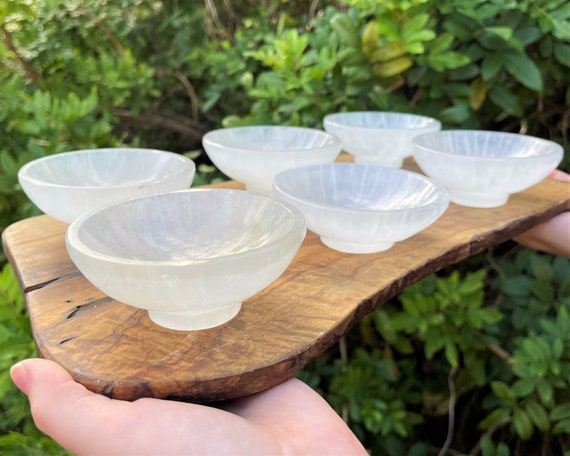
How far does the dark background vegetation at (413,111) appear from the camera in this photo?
968 millimetres

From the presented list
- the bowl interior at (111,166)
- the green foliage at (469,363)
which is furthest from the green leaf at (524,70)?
the bowl interior at (111,166)

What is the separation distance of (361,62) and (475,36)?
23 cm

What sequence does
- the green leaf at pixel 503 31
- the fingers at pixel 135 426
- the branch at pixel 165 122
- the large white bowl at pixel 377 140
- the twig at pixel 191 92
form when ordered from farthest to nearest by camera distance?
the twig at pixel 191 92 < the branch at pixel 165 122 < the green leaf at pixel 503 31 < the large white bowl at pixel 377 140 < the fingers at pixel 135 426

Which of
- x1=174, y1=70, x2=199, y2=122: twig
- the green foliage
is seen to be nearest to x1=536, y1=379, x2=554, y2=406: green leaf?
the green foliage

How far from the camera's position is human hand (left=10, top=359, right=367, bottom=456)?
1.15 feet

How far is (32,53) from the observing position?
1.22 metres

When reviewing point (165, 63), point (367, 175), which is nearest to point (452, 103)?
point (367, 175)

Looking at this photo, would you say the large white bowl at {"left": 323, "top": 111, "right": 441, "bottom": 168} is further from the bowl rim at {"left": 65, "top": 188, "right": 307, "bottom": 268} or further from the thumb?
the thumb

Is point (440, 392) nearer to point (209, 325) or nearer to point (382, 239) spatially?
point (382, 239)

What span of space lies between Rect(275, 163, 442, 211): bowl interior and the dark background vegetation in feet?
1.31

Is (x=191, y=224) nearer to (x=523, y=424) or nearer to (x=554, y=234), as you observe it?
(x=554, y=234)

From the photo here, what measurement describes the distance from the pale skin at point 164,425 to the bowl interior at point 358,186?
1.02ft

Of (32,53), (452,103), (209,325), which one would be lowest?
(452,103)

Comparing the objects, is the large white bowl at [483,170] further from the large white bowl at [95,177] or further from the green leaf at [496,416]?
the green leaf at [496,416]
